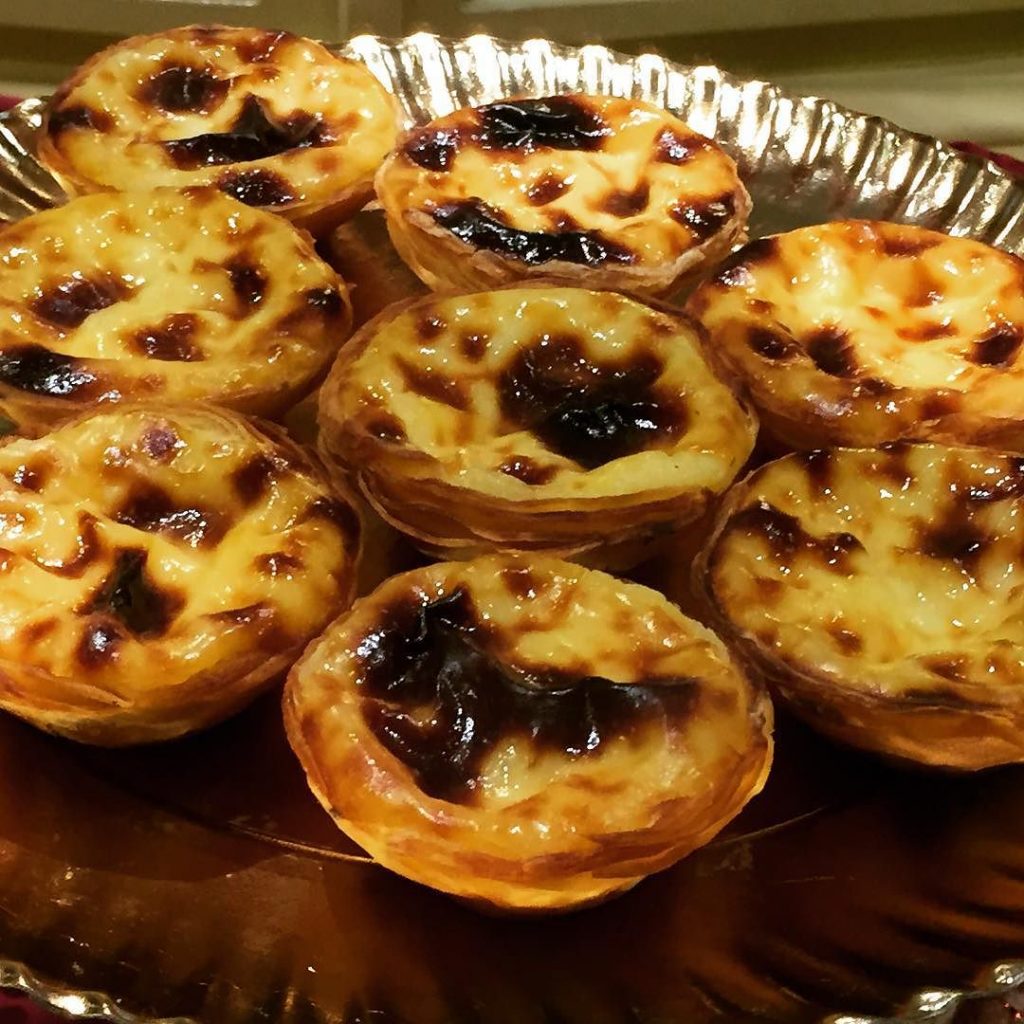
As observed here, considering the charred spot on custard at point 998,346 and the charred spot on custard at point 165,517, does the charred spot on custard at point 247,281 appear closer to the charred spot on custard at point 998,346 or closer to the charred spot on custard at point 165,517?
the charred spot on custard at point 165,517

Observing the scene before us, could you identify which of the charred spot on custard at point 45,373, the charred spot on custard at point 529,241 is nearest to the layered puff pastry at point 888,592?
the charred spot on custard at point 529,241

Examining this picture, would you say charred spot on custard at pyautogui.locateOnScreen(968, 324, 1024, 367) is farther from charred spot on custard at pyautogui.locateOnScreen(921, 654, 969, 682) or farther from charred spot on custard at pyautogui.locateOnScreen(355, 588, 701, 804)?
charred spot on custard at pyautogui.locateOnScreen(355, 588, 701, 804)

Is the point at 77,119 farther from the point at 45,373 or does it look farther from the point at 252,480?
the point at 252,480

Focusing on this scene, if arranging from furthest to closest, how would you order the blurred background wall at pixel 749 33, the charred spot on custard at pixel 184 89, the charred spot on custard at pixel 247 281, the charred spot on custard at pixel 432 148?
the blurred background wall at pixel 749 33
the charred spot on custard at pixel 184 89
the charred spot on custard at pixel 432 148
the charred spot on custard at pixel 247 281

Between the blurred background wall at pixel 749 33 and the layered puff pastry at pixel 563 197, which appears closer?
the layered puff pastry at pixel 563 197

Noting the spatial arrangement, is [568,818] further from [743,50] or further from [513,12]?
[743,50]

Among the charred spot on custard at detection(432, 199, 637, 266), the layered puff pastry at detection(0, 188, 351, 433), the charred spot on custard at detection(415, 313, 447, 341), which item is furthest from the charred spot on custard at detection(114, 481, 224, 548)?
the charred spot on custard at detection(432, 199, 637, 266)

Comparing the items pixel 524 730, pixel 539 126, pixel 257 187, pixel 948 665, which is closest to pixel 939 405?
pixel 948 665
